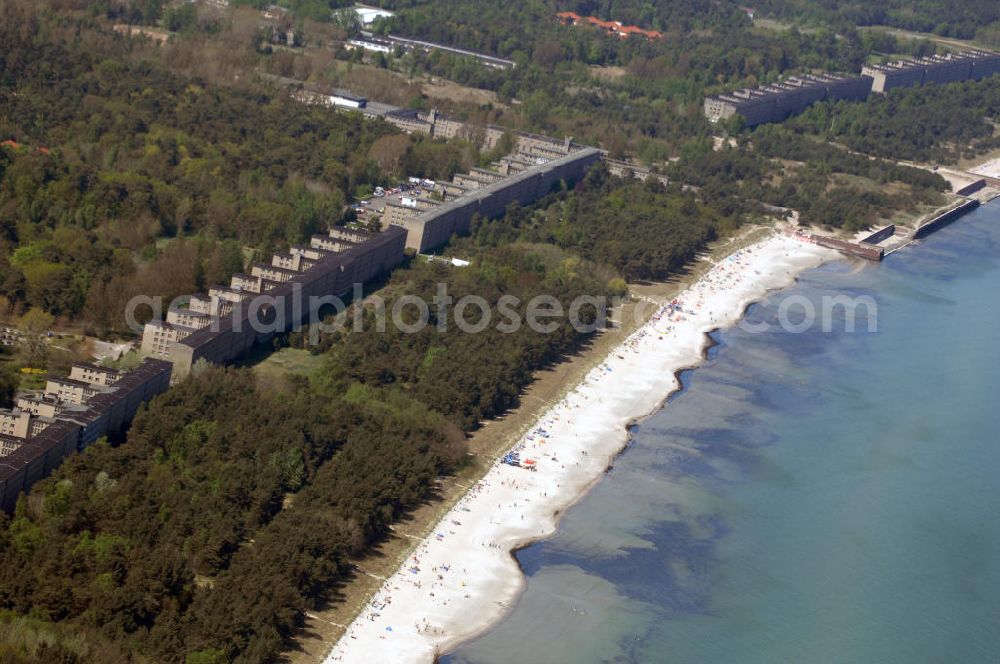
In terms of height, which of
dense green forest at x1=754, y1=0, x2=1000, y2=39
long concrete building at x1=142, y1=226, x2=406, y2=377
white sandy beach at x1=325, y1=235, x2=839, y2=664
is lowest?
white sandy beach at x1=325, y1=235, x2=839, y2=664

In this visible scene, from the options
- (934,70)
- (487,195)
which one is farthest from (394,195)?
(934,70)

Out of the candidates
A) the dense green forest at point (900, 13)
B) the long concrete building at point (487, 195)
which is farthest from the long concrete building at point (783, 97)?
the dense green forest at point (900, 13)

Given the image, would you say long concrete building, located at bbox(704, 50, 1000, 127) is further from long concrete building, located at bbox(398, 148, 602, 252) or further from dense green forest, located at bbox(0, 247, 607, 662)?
dense green forest, located at bbox(0, 247, 607, 662)

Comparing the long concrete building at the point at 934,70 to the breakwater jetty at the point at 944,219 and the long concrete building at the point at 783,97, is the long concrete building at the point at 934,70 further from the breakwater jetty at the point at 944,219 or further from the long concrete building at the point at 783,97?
the breakwater jetty at the point at 944,219

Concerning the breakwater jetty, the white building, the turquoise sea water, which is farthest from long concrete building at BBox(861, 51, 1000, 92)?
the turquoise sea water

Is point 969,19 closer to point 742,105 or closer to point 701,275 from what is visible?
point 742,105

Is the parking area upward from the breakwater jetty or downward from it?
downward

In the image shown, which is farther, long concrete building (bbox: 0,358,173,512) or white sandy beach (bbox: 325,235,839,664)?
long concrete building (bbox: 0,358,173,512)
